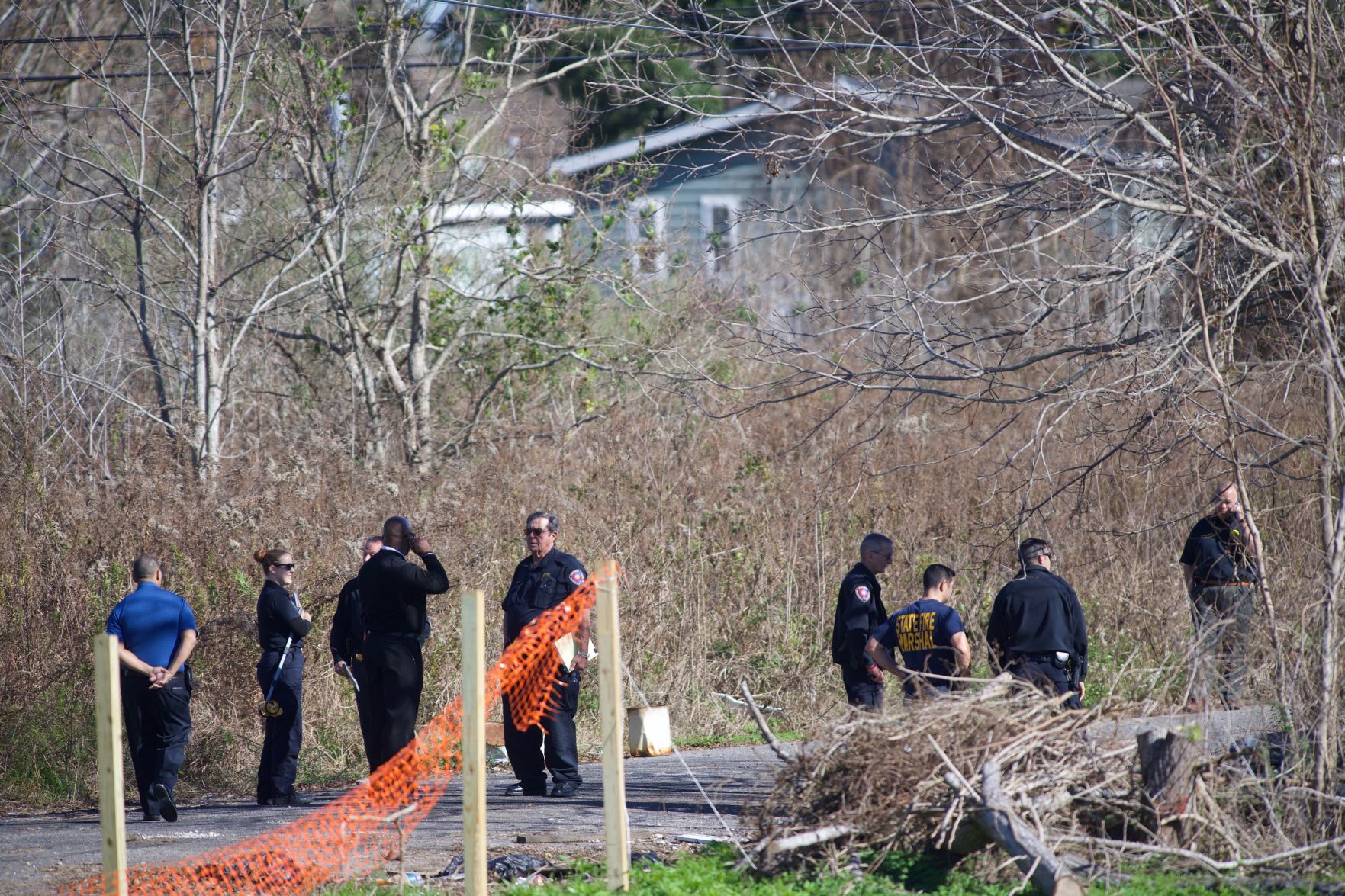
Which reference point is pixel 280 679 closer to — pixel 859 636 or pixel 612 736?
pixel 612 736

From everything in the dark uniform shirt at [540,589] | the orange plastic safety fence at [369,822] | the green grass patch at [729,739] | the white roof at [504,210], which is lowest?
the green grass patch at [729,739]

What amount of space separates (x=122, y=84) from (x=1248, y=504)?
1438 cm

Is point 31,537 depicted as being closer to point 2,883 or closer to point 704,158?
point 2,883

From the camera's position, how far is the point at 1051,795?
6.75m

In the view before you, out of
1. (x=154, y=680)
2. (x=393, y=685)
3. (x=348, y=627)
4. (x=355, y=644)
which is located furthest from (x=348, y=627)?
(x=154, y=680)

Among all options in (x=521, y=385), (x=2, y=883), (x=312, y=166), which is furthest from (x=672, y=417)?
(x=2, y=883)

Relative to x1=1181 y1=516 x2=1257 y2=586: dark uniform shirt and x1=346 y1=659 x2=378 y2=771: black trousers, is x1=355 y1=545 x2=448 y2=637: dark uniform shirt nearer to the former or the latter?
x1=346 y1=659 x2=378 y2=771: black trousers

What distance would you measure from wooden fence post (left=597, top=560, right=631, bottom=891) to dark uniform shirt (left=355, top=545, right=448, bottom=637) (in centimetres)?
284

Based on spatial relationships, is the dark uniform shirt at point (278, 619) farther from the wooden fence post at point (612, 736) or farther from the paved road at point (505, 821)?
the wooden fence post at point (612, 736)

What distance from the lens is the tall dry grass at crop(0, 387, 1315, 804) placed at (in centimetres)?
1132

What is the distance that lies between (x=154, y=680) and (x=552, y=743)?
111 inches

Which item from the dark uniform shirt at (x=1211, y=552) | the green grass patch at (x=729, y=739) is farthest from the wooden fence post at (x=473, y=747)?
the dark uniform shirt at (x=1211, y=552)

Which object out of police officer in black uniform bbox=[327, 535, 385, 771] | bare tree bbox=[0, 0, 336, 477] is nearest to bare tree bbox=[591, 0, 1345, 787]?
police officer in black uniform bbox=[327, 535, 385, 771]

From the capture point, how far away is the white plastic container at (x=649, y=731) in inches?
435
